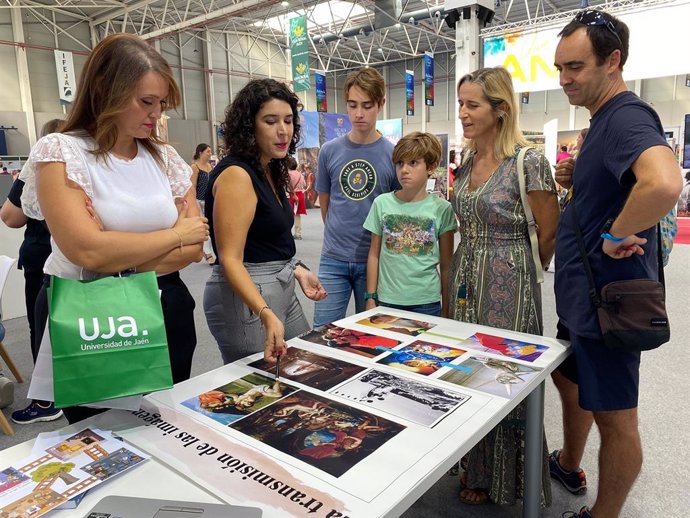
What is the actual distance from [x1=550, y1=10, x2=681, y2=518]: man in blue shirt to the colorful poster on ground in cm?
118

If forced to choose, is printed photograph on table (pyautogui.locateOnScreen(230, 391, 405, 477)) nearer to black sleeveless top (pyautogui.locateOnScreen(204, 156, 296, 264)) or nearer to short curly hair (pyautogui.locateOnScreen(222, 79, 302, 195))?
black sleeveless top (pyautogui.locateOnScreen(204, 156, 296, 264))

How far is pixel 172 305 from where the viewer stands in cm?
130

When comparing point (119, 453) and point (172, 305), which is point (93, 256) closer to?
point (172, 305)

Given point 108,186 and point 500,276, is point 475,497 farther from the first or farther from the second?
point 108,186

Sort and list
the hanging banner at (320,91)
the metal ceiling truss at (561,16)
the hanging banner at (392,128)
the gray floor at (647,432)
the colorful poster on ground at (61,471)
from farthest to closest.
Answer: the hanging banner at (392,128) → the hanging banner at (320,91) → the metal ceiling truss at (561,16) → the gray floor at (647,432) → the colorful poster on ground at (61,471)

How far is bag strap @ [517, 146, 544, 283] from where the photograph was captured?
159cm

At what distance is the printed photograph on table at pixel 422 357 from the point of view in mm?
1340

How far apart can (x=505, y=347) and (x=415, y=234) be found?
594 millimetres

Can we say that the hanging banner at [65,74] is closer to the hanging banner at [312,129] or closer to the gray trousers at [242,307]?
the hanging banner at [312,129]

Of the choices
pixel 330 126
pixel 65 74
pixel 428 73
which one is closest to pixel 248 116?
pixel 428 73

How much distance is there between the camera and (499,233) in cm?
166

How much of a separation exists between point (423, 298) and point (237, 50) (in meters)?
16.6

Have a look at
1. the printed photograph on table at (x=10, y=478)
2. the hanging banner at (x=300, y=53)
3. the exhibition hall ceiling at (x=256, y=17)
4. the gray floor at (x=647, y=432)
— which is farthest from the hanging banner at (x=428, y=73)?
the printed photograph on table at (x=10, y=478)

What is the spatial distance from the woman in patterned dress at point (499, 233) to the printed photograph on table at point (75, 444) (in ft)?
3.97
